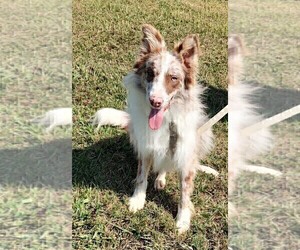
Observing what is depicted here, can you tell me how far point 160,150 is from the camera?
7.88ft

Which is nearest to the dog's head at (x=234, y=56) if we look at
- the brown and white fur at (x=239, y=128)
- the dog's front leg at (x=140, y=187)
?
the brown and white fur at (x=239, y=128)

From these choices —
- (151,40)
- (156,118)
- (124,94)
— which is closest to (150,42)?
(151,40)

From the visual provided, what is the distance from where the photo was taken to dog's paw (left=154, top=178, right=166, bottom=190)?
2.54 meters

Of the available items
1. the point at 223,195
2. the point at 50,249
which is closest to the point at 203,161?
the point at 223,195

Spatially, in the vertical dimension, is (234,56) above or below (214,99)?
above

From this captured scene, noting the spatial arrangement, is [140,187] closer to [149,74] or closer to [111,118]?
[111,118]

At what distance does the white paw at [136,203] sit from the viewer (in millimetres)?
2381

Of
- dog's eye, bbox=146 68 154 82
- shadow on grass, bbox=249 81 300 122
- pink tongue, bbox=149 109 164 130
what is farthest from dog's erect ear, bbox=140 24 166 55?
shadow on grass, bbox=249 81 300 122

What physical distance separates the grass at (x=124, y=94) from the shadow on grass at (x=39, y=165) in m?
0.10

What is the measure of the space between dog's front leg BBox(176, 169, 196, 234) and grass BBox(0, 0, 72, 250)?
1.77 feet

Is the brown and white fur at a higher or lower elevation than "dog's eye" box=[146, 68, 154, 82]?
lower

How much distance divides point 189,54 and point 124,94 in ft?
1.67

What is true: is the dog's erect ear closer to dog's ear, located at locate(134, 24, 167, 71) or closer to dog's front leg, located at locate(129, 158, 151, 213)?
dog's ear, located at locate(134, 24, 167, 71)

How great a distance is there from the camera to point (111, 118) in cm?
254
